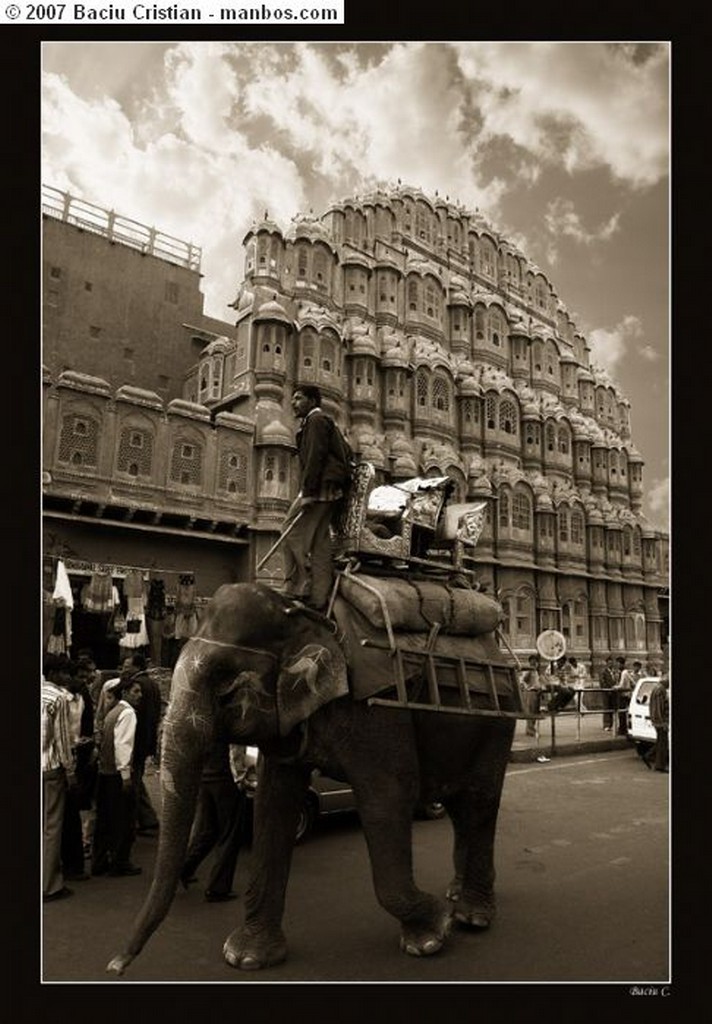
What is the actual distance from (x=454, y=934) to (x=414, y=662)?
2043 millimetres

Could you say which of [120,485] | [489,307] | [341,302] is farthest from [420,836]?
[489,307]

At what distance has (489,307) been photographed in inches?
1481

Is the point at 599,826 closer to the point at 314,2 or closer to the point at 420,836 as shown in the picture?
the point at 420,836

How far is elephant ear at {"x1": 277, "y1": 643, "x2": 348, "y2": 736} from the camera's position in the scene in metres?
4.85

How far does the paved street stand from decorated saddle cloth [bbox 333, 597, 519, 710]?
5.50 feet

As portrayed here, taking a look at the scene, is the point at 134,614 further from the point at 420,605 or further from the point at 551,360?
the point at 551,360

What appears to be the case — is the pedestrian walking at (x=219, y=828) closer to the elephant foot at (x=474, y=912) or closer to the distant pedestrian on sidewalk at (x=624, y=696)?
the elephant foot at (x=474, y=912)

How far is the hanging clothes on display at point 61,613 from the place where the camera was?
15.8m

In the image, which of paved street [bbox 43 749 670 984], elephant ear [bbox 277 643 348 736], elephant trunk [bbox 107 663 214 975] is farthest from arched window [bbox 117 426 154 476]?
elephant trunk [bbox 107 663 214 975]

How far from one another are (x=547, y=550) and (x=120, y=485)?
65.4ft

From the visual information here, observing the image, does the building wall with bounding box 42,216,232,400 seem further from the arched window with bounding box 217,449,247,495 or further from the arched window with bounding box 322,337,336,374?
the arched window with bounding box 217,449,247,495

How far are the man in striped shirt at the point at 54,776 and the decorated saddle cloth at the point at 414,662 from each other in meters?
2.83

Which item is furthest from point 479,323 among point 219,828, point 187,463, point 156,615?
point 219,828

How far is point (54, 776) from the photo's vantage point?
647 centimetres
